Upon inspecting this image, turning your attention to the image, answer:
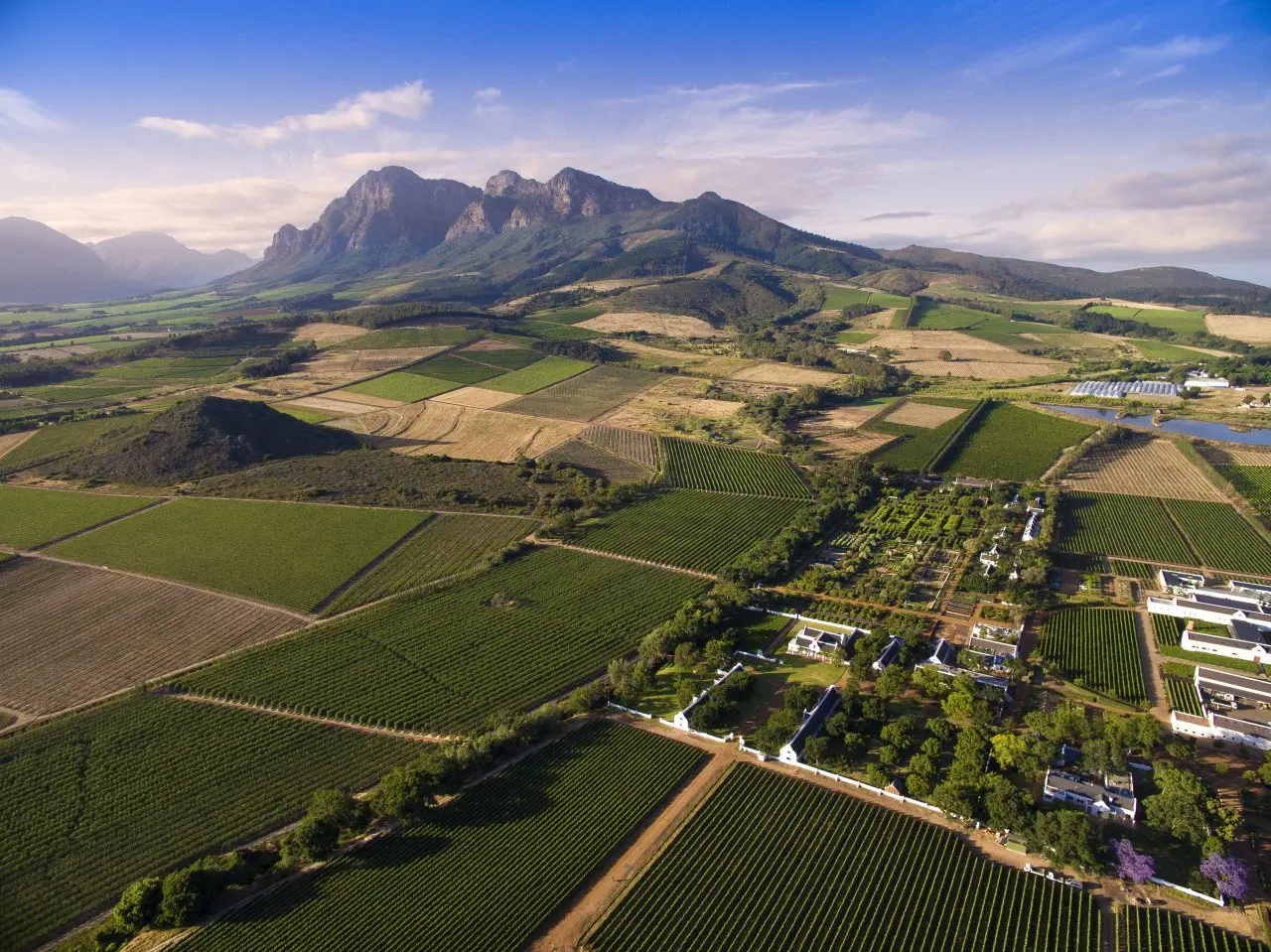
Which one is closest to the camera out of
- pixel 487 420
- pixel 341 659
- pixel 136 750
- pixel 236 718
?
pixel 136 750

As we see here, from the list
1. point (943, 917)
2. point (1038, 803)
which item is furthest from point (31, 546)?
point (1038, 803)

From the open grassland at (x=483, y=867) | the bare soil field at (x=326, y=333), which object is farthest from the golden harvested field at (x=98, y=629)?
the bare soil field at (x=326, y=333)

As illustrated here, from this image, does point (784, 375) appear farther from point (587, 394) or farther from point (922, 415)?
point (587, 394)

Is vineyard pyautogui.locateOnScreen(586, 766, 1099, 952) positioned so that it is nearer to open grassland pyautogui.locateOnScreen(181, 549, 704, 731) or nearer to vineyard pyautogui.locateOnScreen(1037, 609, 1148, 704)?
open grassland pyautogui.locateOnScreen(181, 549, 704, 731)

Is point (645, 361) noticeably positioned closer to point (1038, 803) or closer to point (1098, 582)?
point (1098, 582)

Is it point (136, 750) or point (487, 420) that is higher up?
point (487, 420)

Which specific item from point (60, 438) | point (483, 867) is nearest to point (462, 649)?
point (483, 867)
